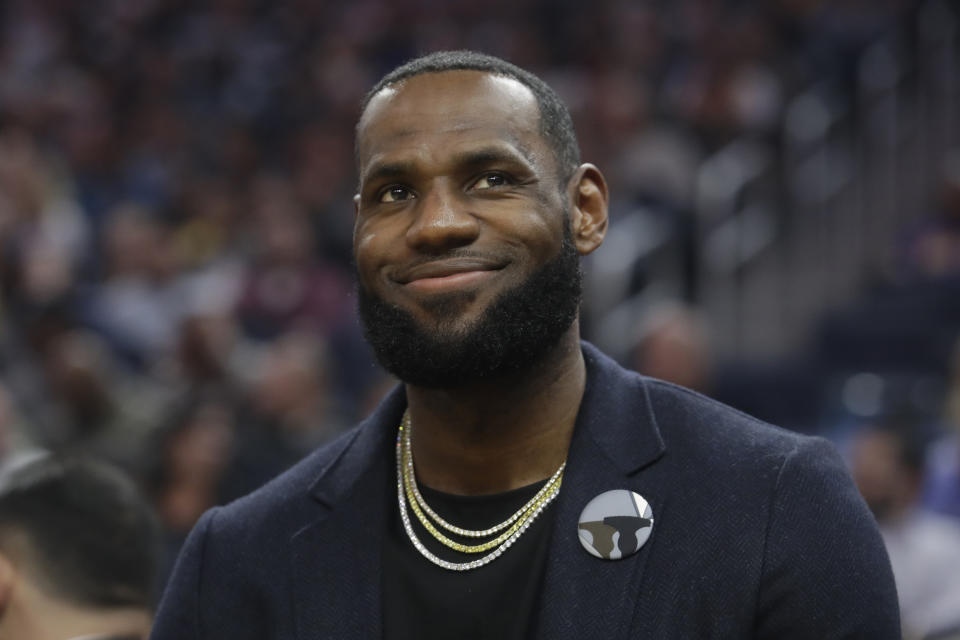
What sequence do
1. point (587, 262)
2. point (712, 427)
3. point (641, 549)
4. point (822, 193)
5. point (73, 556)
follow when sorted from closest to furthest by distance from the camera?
point (641, 549)
point (712, 427)
point (73, 556)
point (587, 262)
point (822, 193)

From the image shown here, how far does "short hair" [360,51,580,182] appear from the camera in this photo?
2193 millimetres

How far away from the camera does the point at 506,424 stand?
2.20m

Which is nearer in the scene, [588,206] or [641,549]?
[641,549]

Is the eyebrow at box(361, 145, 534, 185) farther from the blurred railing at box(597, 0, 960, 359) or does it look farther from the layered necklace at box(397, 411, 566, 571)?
the blurred railing at box(597, 0, 960, 359)

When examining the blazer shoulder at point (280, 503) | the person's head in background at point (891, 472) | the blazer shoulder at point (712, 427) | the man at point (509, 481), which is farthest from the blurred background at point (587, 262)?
the blazer shoulder at point (280, 503)

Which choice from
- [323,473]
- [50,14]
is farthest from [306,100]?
[323,473]

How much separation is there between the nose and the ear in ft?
Answer: 0.77

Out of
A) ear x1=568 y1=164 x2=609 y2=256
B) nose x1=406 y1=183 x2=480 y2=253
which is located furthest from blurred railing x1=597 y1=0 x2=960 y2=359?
nose x1=406 y1=183 x2=480 y2=253

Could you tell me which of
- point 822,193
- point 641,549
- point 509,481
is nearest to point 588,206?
point 509,481

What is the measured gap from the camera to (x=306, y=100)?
35.0ft

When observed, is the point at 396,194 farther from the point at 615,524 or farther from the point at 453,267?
the point at 615,524

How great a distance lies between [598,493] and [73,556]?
0.90 meters

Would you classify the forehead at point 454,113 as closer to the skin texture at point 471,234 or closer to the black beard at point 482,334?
the skin texture at point 471,234

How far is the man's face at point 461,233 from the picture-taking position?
6.82 ft
